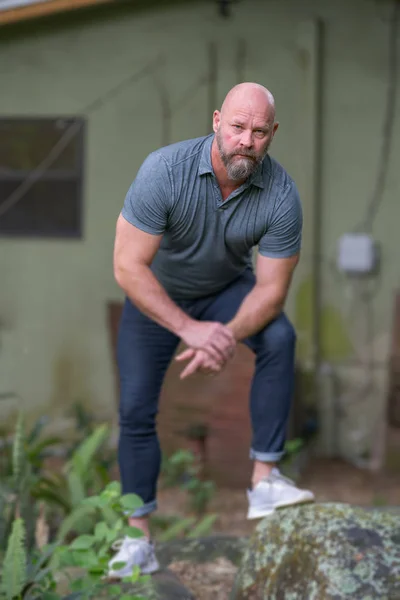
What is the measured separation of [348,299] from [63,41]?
10.8 feet

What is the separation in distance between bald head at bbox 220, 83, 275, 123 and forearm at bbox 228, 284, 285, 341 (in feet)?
2.57

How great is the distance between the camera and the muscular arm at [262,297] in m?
4.25

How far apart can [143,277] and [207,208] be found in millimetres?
382

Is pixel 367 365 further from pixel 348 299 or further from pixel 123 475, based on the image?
pixel 123 475

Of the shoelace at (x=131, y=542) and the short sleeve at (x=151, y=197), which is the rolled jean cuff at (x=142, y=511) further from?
the short sleeve at (x=151, y=197)

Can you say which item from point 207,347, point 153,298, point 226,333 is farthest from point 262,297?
point 153,298

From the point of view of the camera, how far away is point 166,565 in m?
4.94

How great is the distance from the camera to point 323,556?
3998 millimetres

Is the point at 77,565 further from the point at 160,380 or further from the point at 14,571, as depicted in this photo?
the point at 160,380

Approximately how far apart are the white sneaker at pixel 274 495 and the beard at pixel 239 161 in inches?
53.2

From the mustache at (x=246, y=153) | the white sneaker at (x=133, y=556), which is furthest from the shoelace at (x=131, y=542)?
the mustache at (x=246, y=153)

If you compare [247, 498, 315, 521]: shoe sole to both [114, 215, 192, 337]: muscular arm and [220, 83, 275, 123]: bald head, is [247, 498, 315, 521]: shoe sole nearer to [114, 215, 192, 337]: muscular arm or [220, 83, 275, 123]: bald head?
[114, 215, 192, 337]: muscular arm

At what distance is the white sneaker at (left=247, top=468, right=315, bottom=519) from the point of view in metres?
4.41

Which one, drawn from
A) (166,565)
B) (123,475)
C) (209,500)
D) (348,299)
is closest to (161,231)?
(123,475)
